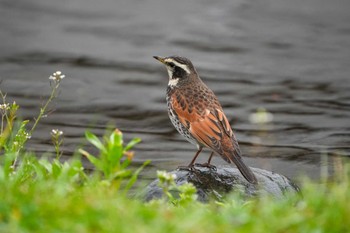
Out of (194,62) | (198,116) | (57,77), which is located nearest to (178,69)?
(198,116)

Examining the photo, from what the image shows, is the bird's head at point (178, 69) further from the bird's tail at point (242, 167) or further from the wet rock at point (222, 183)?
the bird's tail at point (242, 167)

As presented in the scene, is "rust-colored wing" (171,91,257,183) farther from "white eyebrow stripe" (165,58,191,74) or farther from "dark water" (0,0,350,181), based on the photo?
"dark water" (0,0,350,181)

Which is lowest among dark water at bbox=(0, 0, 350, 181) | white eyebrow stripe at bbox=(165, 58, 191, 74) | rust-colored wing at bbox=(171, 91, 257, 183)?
dark water at bbox=(0, 0, 350, 181)

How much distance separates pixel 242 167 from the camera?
380 inches

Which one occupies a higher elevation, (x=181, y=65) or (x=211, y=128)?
(x=181, y=65)

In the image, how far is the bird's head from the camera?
11.2 metres

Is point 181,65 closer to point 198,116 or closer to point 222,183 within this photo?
point 198,116

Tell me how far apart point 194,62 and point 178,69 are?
847cm

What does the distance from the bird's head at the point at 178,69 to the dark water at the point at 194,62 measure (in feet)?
6.68

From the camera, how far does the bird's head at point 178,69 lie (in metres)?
11.2

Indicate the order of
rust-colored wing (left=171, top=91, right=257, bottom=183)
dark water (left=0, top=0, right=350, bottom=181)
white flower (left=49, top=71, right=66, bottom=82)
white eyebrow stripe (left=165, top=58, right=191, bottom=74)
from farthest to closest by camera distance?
dark water (left=0, top=0, right=350, bottom=181) → white eyebrow stripe (left=165, top=58, right=191, bottom=74) → rust-colored wing (left=171, top=91, right=257, bottom=183) → white flower (left=49, top=71, right=66, bottom=82)

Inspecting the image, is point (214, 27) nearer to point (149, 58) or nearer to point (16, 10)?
point (149, 58)

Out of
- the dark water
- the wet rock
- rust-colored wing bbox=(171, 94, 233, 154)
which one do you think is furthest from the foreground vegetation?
the dark water

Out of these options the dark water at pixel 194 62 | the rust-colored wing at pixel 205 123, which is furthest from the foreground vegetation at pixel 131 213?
the dark water at pixel 194 62
